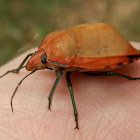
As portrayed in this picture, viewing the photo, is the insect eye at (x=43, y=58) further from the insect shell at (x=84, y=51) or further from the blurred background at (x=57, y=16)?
the blurred background at (x=57, y=16)

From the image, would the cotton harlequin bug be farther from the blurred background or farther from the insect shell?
the blurred background

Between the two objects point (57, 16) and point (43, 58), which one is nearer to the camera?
point (43, 58)

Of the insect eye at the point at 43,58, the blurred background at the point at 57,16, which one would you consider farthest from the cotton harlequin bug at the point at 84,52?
the blurred background at the point at 57,16

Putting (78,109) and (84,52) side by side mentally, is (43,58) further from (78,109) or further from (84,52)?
(78,109)

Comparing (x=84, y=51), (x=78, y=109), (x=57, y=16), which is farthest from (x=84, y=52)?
(x=57, y=16)

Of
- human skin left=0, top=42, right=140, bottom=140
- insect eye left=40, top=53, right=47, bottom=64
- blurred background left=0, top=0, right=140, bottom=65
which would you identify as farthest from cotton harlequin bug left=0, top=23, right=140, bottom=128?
blurred background left=0, top=0, right=140, bottom=65

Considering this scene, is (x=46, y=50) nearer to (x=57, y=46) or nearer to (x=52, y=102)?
(x=57, y=46)

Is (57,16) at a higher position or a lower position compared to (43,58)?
lower
